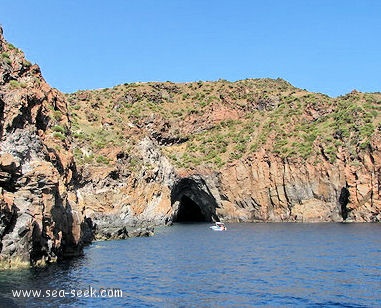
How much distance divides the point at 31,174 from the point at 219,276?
1773 centimetres

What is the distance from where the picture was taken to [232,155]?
10956 cm

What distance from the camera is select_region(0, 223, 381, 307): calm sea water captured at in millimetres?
26359

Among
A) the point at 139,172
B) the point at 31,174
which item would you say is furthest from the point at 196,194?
the point at 31,174

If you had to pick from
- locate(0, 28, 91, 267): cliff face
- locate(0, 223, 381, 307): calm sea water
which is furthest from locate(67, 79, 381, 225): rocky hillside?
locate(0, 223, 381, 307): calm sea water

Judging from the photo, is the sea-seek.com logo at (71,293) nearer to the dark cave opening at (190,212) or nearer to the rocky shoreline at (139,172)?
the rocky shoreline at (139,172)

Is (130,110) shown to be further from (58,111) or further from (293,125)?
(58,111)

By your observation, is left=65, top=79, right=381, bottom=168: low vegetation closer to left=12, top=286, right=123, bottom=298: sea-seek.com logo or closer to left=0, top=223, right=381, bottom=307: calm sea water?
left=0, top=223, right=381, bottom=307: calm sea water

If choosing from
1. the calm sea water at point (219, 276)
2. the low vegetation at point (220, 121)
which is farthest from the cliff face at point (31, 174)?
the low vegetation at point (220, 121)

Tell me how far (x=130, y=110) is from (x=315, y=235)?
249ft

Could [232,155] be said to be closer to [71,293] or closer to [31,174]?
[31,174]

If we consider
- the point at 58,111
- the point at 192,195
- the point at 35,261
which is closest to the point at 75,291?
the point at 35,261

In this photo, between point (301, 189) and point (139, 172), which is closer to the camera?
point (139, 172)

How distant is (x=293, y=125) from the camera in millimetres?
112750

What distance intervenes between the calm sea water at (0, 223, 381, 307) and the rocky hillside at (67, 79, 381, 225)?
36527mm
